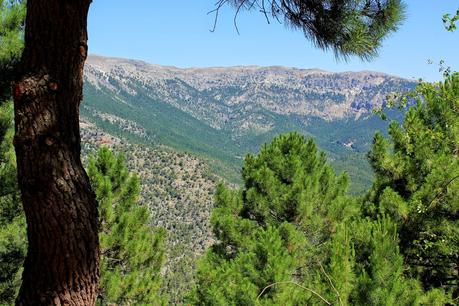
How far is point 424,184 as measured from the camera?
639 centimetres

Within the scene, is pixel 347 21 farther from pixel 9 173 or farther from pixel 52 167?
pixel 9 173

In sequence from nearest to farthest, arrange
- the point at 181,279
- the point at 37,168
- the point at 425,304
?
the point at 37,168
the point at 425,304
the point at 181,279

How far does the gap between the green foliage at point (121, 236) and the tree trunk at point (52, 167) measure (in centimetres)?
671

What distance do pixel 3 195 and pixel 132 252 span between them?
3490 mm

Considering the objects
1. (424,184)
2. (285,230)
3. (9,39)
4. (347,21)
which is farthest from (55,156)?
(285,230)

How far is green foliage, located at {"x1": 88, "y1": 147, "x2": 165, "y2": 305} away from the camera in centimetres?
855

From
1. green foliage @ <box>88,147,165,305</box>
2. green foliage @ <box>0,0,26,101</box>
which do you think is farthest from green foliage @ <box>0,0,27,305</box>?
green foliage @ <box>88,147,165,305</box>

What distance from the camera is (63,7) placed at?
6.28ft

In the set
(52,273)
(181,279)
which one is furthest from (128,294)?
(181,279)

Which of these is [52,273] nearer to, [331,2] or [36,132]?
[36,132]

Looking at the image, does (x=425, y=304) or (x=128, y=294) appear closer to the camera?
(x=425, y=304)

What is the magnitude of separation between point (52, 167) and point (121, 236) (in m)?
7.33

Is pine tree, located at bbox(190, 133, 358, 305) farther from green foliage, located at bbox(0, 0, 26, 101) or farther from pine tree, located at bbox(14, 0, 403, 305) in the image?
pine tree, located at bbox(14, 0, 403, 305)

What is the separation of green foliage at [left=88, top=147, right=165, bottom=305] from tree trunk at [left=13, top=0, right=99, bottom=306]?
6.71m
